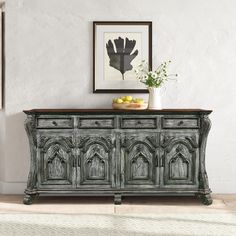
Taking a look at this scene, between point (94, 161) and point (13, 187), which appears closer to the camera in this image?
point (94, 161)

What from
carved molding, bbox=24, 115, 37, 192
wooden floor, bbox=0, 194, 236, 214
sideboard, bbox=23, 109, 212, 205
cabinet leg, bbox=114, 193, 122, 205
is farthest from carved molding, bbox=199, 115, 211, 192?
carved molding, bbox=24, 115, 37, 192

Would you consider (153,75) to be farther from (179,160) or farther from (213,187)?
(213,187)

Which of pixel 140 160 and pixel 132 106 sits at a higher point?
pixel 132 106

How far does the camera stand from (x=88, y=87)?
5.80 m

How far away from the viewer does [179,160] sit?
525 cm

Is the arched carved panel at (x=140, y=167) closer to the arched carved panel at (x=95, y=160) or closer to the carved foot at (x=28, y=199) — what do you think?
the arched carved panel at (x=95, y=160)

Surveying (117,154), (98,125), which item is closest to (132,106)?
(98,125)

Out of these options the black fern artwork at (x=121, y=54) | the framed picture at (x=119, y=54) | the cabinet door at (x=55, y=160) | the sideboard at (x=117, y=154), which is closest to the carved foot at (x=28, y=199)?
the sideboard at (x=117, y=154)

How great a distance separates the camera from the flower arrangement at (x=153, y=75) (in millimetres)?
5508

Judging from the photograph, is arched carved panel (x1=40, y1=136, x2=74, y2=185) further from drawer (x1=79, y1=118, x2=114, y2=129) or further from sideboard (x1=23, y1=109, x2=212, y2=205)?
drawer (x1=79, y1=118, x2=114, y2=129)

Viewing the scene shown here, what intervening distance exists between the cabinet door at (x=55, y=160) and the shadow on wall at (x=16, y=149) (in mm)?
612

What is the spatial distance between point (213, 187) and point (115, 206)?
4.12 feet

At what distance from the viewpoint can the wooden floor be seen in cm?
498

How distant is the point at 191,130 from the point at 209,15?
1.41 meters
